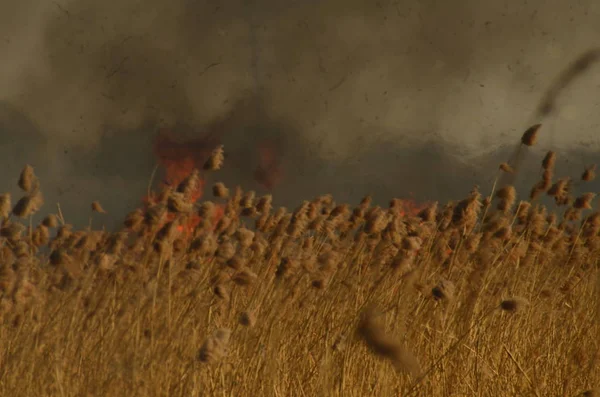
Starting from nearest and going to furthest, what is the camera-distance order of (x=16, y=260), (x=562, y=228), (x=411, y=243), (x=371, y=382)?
1. (x=411, y=243)
2. (x=371, y=382)
3. (x=16, y=260)
4. (x=562, y=228)

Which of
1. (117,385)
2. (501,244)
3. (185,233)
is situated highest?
(501,244)

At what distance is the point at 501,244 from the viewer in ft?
14.1

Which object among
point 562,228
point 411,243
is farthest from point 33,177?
point 562,228

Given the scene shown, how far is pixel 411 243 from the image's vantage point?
325cm

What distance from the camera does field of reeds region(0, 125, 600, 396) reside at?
3.01 meters

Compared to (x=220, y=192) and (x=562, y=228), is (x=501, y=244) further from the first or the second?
(x=220, y=192)

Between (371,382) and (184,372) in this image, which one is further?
(371,382)

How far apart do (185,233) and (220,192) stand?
0.49 metres

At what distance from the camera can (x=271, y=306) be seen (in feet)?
11.0

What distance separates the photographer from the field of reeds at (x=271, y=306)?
9.87ft

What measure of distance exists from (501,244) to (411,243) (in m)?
1.19

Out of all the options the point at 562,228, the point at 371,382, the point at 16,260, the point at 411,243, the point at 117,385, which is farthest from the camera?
the point at 562,228

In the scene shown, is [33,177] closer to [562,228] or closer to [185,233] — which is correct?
[185,233]

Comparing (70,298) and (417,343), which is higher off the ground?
(417,343)
